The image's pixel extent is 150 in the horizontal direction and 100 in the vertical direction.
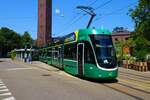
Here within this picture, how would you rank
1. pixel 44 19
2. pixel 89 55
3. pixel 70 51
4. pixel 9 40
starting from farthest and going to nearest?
pixel 9 40 → pixel 44 19 → pixel 70 51 → pixel 89 55

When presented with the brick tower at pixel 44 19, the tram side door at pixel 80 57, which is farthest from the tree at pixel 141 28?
the brick tower at pixel 44 19

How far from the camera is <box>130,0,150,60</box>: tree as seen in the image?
55.6 metres

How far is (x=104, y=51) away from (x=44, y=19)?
310 ft

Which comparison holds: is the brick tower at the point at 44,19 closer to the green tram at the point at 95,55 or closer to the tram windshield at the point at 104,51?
the green tram at the point at 95,55

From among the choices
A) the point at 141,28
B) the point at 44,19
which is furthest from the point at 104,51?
the point at 44,19

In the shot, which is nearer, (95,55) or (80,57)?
(95,55)

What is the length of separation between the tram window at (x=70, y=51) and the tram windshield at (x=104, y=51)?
3648mm

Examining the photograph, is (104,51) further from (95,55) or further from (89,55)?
(89,55)

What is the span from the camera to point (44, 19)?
118 metres

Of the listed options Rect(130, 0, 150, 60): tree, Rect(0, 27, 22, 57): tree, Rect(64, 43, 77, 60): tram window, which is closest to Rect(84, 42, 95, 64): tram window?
Rect(64, 43, 77, 60): tram window

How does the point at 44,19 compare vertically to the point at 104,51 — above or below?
above

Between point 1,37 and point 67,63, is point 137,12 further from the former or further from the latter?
point 1,37

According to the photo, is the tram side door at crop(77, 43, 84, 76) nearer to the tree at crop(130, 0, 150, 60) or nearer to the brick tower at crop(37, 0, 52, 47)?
the tree at crop(130, 0, 150, 60)

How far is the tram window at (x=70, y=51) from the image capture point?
2830 cm
